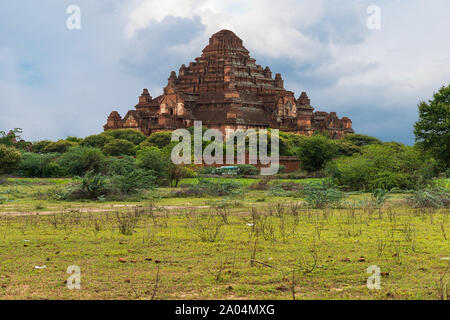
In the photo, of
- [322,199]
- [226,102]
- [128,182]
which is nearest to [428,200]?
[322,199]

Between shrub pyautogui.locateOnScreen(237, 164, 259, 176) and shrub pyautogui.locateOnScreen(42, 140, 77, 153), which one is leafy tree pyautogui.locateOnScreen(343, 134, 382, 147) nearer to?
shrub pyautogui.locateOnScreen(237, 164, 259, 176)

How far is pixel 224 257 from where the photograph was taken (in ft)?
35.5

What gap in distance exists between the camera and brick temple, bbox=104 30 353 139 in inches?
2923

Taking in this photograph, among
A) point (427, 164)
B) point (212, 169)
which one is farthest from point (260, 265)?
point (212, 169)

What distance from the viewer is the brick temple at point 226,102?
7425 cm

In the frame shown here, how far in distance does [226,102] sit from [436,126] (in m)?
42.8

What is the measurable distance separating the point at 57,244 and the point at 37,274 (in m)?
3.21

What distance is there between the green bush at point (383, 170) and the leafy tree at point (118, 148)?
29.5 metres

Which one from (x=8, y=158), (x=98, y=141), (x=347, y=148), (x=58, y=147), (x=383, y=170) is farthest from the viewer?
(x=58, y=147)

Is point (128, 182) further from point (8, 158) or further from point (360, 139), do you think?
point (360, 139)

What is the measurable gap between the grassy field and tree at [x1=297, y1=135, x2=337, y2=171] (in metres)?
28.2

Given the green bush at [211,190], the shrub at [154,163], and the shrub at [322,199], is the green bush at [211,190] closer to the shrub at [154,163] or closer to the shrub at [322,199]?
the shrub at [154,163]

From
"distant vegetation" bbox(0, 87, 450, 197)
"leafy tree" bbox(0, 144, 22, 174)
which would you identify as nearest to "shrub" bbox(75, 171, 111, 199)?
"distant vegetation" bbox(0, 87, 450, 197)
